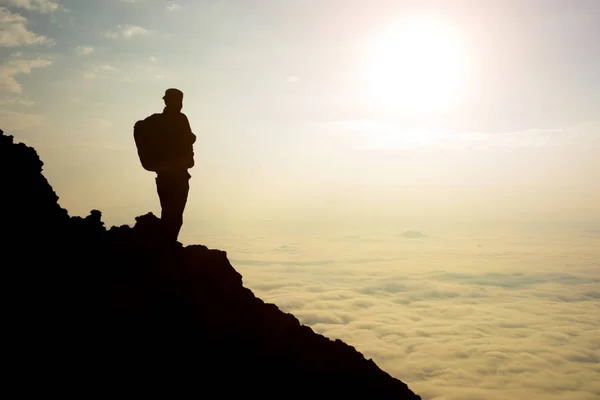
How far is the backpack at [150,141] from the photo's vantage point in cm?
1734

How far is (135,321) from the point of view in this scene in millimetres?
14445

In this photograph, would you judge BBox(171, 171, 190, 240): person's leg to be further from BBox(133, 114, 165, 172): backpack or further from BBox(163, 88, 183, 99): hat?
BBox(163, 88, 183, 99): hat

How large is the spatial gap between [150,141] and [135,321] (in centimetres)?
755

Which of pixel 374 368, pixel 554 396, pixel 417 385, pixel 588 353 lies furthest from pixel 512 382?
pixel 374 368

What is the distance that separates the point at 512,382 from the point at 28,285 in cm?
17476

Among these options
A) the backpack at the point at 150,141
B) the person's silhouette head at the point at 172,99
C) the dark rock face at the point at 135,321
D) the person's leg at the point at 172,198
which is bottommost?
the dark rock face at the point at 135,321

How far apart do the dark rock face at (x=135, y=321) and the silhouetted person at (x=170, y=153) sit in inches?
40.5

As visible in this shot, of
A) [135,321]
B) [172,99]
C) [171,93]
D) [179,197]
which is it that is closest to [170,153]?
[179,197]

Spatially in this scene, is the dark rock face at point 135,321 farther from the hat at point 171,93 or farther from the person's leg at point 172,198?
the hat at point 171,93

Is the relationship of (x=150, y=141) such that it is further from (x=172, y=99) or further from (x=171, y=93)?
(x=171, y=93)

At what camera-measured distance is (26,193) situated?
15984mm

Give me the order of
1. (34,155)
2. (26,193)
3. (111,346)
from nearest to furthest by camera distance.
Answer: (111,346)
(26,193)
(34,155)

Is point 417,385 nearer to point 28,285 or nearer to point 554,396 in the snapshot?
point 554,396

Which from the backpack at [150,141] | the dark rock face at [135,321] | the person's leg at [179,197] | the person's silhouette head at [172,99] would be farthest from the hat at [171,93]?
the dark rock face at [135,321]
